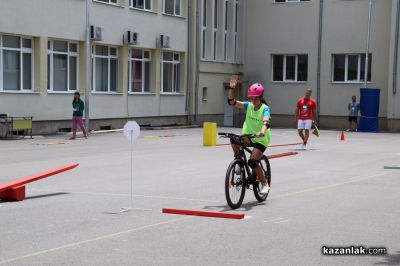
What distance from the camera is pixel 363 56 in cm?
3875

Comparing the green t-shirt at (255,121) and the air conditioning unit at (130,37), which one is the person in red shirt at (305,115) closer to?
the green t-shirt at (255,121)

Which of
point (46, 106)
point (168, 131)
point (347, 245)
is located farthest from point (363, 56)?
point (347, 245)

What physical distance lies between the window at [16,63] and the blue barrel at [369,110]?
17.2 meters

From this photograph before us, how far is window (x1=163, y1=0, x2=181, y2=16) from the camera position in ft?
119

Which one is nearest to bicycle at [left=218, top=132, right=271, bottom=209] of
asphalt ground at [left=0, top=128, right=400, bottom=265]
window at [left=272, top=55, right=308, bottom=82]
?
asphalt ground at [left=0, top=128, right=400, bottom=265]

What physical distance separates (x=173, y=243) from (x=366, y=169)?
32.2ft

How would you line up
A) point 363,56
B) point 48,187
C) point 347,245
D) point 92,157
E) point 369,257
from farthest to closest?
1. point 363,56
2. point 92,157
3. point 48,187
4. point 347,245
5. point 369,257

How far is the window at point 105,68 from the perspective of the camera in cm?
3188

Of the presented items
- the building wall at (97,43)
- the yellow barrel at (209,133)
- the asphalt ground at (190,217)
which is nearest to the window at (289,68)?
the building wall at (97,43)

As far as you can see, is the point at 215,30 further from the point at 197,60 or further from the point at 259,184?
the point at 259,184

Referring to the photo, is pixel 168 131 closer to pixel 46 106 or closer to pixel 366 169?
pixel 46 106

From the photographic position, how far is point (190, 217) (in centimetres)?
966

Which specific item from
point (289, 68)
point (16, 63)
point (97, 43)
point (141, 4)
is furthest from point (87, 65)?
point (289, 68)

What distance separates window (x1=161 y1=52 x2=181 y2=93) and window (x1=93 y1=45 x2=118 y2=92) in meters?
3.89
